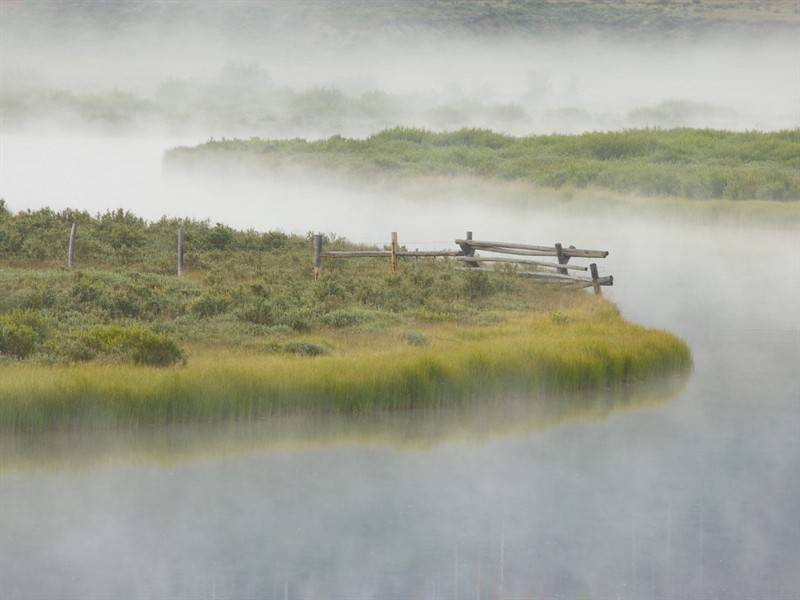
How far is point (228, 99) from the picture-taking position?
316 ft

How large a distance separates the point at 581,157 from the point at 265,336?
47.5 meters

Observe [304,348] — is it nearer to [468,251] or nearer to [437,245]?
[468,251]

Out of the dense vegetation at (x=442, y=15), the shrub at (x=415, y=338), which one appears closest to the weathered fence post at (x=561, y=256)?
the shrub at (x=415, y=338)

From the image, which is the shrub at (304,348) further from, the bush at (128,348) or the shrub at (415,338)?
the bush at (128,348)

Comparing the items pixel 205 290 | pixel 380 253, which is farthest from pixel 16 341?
pixel 380 253

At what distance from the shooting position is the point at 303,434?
20.7 metres

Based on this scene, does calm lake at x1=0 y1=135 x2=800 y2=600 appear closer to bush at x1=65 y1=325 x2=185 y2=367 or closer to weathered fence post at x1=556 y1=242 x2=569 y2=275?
bush at x1=65 y1=325 x2=185 y2=367

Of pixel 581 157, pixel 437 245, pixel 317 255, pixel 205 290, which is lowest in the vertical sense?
pixel 205 290

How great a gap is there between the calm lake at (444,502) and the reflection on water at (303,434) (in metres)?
0.05

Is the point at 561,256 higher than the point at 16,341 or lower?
higher

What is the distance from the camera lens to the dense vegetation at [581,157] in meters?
62.1

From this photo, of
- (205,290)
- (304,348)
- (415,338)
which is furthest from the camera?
(205,290)

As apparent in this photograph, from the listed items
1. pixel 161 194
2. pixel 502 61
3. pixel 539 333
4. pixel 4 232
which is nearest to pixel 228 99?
pixel 502 61

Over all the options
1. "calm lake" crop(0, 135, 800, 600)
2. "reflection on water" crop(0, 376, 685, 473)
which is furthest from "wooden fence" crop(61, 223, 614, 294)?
"reflection on water" crop(0, 376, 685, 473)
